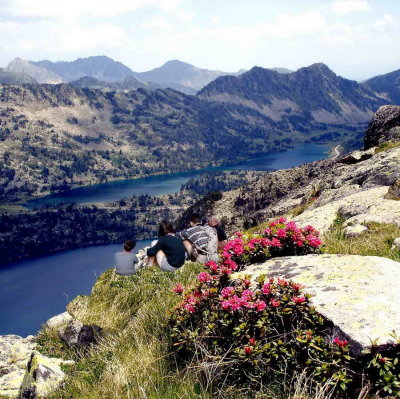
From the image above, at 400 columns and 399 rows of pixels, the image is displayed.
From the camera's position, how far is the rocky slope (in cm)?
1941

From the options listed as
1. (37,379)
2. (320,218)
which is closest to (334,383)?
(37,379)

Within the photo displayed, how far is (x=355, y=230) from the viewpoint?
47.8ft

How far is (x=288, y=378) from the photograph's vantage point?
6836 millimetres

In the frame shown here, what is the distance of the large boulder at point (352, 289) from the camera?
6.60m

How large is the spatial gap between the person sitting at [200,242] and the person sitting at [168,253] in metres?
0.80

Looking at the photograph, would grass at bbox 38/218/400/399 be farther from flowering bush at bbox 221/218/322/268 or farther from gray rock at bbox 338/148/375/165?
gray rock at bbox 338/148/375/165

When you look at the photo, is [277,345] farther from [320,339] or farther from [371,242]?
[371,242]

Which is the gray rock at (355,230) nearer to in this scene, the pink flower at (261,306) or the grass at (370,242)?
the grass at (370,242)

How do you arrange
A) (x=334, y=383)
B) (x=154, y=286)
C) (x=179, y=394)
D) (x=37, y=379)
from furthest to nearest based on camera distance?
(x=154, y=286), (x=37, y=379), (x=179, y=394), (x=334, y=383)

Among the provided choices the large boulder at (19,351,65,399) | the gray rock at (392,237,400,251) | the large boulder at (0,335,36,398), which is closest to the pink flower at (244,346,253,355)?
the large boulder at (19,351,65,399)

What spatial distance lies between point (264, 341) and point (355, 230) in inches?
347

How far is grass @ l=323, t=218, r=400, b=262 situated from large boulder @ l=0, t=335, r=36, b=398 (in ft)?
37.4

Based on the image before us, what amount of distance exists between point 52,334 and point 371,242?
521 inches

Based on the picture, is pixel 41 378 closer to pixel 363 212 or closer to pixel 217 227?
pixel 217 227
